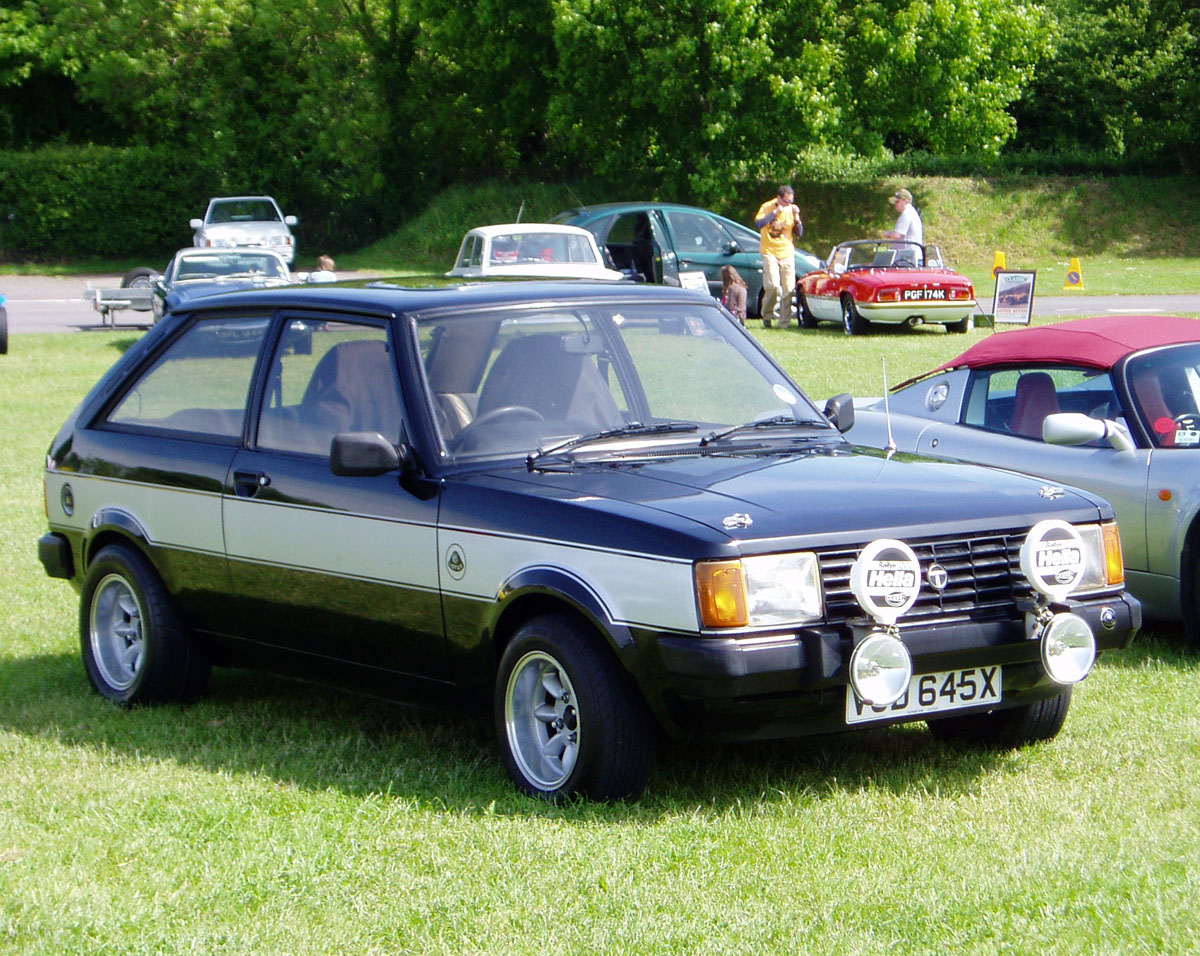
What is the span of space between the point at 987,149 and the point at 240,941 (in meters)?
34.9

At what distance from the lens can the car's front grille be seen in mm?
4586

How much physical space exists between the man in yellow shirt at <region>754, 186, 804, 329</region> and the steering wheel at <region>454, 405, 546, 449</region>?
17185 millimetres

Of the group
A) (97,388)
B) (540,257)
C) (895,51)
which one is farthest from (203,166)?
(97,388)

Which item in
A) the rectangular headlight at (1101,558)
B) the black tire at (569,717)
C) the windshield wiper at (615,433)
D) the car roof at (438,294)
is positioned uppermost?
the car roof at (438,294)

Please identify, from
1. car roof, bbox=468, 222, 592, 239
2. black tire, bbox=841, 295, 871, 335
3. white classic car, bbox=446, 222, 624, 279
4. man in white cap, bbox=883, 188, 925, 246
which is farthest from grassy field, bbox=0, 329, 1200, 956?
man in white cap, bbox=883, 188, 925, 246

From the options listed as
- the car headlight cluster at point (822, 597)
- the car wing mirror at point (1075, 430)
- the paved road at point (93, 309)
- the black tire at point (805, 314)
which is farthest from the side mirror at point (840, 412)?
the paved road at point (93, 309)

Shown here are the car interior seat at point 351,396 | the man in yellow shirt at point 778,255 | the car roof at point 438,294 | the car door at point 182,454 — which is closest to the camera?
the car interior seat at point 351,396

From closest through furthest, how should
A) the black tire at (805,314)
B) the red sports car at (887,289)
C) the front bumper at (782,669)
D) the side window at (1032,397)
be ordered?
the front bumper at (782,669) → the side window at (1032,397) → the red sports car at (887,289) → the black tire at (805,314)

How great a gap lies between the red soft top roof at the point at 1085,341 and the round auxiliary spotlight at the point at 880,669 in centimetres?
329

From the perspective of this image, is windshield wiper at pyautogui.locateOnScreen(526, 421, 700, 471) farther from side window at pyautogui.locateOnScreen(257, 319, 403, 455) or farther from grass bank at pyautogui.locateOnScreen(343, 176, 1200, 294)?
grass bank at pyautogui.locateOnScreen(343, 176, 1200, 294)

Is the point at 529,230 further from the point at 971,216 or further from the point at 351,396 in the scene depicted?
the point at 971,216

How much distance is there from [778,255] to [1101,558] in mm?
18065

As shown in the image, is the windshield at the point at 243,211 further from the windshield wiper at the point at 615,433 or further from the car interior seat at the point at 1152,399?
the windshield wiper at the point at 615,433

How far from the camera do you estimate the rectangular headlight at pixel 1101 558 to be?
5.04 metres
